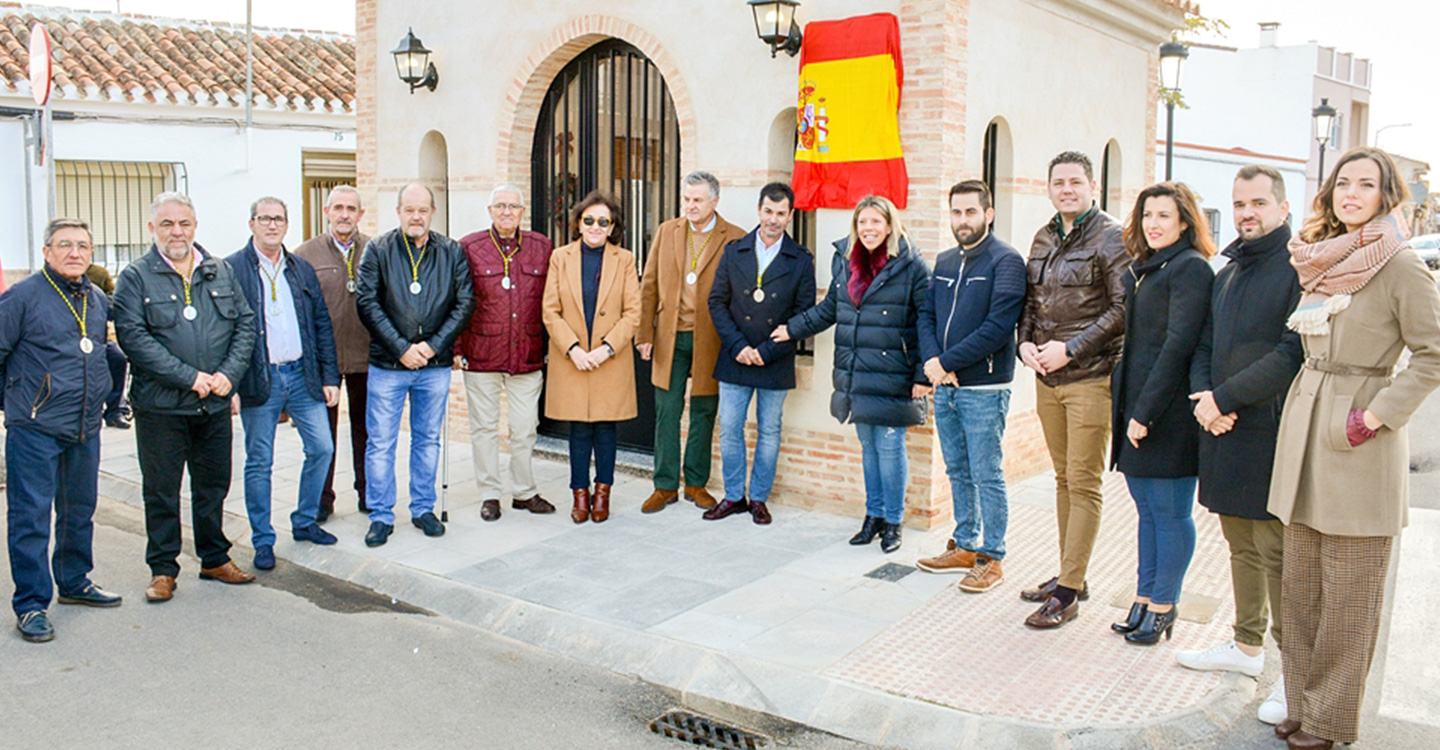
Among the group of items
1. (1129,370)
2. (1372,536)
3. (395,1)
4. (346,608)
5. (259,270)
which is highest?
(395,1)

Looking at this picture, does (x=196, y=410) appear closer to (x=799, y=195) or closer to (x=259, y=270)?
(x=259, y=270)

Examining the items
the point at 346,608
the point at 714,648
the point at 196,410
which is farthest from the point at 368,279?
→ the point at 714,648

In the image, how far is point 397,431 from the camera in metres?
7.20

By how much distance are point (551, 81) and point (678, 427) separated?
10.5ft

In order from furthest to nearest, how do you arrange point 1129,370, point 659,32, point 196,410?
point 659,32 < point 196,410 < point 1129,370

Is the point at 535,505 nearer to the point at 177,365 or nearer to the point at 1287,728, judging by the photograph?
the point at 177,365

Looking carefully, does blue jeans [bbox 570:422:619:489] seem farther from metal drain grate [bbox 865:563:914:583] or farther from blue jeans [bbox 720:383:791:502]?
metal drain grate [bbox 865:563:914:583]

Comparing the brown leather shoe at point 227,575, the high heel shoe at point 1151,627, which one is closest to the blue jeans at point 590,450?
the brown leather shoe at point 227,575

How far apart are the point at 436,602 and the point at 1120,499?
483cm

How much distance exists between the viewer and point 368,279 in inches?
278

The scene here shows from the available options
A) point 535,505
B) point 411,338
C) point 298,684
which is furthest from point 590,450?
point 298,684

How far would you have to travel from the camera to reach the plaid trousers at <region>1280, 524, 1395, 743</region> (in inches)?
172

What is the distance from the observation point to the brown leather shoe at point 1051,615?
18.6ft

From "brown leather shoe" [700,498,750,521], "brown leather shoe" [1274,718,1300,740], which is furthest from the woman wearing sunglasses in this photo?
"brown leather shoe" [1274,718,1300,740]
